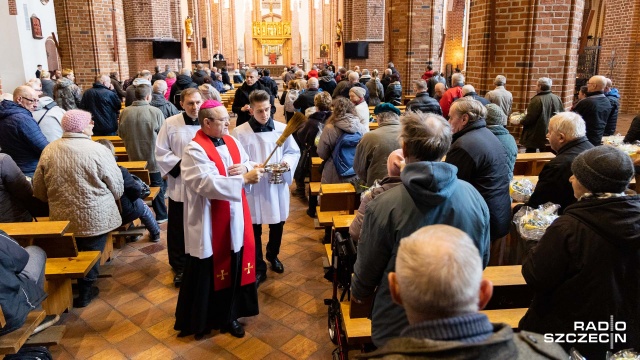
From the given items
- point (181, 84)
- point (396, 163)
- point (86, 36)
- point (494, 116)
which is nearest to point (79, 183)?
point (396, 163)

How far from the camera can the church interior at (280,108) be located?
12.4 ft

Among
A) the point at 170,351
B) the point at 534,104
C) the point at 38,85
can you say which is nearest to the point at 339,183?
the point at 170,351

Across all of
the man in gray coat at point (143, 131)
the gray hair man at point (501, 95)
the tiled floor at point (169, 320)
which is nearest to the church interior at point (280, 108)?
the tiled floor at point (169, 320)

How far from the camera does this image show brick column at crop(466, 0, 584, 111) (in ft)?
21.6

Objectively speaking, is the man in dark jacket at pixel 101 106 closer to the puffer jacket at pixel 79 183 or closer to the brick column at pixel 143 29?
the puffer jacket at pixel 79 183

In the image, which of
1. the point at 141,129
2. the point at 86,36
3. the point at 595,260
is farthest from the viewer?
the point at 86,36

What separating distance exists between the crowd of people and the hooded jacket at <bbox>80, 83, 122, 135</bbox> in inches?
1.9

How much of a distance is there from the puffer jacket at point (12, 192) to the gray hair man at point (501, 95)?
5561 millimetres

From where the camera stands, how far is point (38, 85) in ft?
21.8

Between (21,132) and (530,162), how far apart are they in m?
5.71

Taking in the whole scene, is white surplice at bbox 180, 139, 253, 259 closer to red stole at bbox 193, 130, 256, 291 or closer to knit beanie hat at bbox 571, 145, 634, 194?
red stole at bbox 193, 130, 256, 291

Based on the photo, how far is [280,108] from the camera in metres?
20.3

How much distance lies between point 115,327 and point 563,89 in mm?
6462

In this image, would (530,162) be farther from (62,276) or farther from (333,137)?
(62,276)
